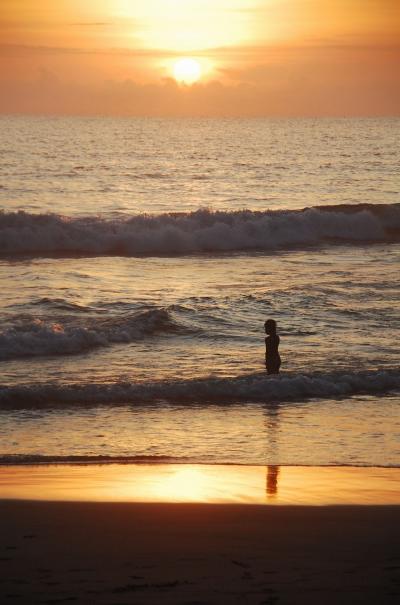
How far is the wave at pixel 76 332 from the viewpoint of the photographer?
53.3 feet

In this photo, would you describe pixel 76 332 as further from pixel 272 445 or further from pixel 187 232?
pixel 187 232

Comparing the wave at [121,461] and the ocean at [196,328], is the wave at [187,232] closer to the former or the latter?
the ocean at [196,328]

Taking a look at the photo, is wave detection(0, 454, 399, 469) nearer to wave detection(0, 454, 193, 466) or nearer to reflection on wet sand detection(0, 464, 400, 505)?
wave detection(0, 454, 193, 466)

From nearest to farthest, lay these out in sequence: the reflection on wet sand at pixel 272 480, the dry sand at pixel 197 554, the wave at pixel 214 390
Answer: the dry sand at pixel 197 554
the reflection on wet sand at pixel 272 480
the wave at pixel 214 390

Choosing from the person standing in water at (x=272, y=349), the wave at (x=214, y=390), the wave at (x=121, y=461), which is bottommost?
the wave at (x=121, y=461)

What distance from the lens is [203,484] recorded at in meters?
9.05

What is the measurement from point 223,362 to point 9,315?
5.36 m

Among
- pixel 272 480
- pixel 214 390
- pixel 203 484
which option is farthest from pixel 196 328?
pixel 203 484

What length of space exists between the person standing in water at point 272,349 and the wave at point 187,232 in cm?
1825

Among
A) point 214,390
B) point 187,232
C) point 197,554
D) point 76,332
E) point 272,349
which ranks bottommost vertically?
point 197,554

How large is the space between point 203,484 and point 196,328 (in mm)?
9056

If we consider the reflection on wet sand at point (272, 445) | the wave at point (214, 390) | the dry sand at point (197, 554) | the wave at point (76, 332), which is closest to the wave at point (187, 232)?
the wave at point (76, 332)

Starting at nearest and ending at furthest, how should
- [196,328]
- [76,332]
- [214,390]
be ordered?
[214,390], [76,332], [196,328]

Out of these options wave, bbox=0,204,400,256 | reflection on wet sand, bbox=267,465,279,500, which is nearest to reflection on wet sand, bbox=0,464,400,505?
reflection on wet sand, bbox=267,465,279,500
